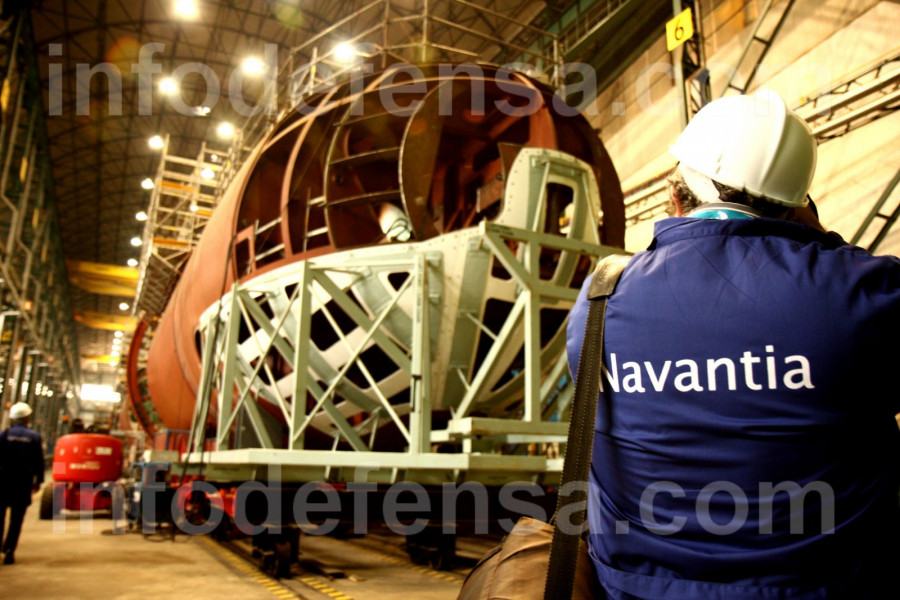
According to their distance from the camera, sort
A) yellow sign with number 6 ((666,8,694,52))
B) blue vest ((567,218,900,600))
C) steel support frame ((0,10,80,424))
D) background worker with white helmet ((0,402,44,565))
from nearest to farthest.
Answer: blue vest ((567,218,900,600))
background worker with white helmet ((0,402,44,565))
yellow sign with number 6 ((666,8,694,52))
steel support frame ((0,10,80,424))

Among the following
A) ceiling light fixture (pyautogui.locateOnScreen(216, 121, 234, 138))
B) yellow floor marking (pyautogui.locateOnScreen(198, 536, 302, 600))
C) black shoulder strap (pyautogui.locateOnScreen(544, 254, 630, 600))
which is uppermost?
ceiling light fixture (pyautogui.locateOnScreen(216, 121, 234, 138))

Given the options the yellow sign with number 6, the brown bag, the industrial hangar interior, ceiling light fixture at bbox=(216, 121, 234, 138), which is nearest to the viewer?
the brown bag

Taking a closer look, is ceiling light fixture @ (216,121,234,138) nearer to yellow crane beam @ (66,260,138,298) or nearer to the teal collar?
yellow crane beam @ (66,260,138,298)

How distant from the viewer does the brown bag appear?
1.09 metres

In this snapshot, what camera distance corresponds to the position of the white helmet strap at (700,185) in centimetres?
129

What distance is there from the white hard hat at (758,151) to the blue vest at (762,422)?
0.15m

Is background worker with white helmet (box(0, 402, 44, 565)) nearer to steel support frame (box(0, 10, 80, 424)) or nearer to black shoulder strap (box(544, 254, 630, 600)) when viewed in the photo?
black shoulder strap (box(544, 254, 630, 600))

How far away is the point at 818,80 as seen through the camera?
9.36m

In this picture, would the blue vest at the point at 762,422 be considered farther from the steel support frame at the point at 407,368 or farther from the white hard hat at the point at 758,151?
the steel support frame at the point at 407,368

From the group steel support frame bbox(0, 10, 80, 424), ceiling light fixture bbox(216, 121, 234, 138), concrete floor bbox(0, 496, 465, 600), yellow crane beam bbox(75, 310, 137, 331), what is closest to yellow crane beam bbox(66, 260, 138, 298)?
steel support frame bbox(0, 10, 80, 424)

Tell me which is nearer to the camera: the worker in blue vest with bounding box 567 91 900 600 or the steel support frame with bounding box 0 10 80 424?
the worker in blue vest with bounding box 567 91 900 600

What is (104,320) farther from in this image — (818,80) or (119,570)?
(818,80)

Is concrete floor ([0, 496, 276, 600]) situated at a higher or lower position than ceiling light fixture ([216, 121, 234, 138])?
lower

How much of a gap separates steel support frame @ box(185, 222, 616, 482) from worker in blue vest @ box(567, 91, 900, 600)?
3745mm
